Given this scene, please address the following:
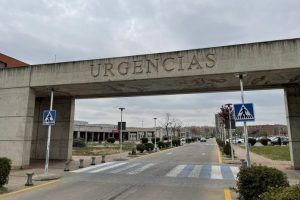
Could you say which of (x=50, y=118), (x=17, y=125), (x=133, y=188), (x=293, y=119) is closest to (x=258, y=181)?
(x=133, y=188)

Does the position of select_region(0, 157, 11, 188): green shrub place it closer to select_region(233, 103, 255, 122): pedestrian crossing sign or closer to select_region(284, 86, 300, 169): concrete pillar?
select_region(233, 103, 255, 122): pedestrian crossing sign

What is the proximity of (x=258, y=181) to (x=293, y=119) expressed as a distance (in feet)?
38.2

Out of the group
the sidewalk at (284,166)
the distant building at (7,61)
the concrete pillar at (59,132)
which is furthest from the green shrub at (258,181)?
the distant building at (7,61)

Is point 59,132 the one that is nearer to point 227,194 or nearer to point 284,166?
point 227,194

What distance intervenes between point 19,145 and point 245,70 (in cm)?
1413

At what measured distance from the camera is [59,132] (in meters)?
23.2

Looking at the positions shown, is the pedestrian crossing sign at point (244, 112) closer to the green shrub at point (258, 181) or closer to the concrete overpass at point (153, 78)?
the concrete overpass at point (153, 78)

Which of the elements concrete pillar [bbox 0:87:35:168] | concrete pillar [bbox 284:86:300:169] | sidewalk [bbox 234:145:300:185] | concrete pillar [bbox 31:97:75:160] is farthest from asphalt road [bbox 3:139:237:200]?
concrete pillar [bbox 31:97:75:160]

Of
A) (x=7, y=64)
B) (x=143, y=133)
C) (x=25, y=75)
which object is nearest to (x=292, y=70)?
(x=25, y=75)

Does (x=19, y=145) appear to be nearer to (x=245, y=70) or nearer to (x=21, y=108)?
(x=21, y=108)

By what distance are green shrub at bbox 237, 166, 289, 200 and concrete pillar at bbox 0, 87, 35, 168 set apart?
47.5ft

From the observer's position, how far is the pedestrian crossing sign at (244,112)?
38.1 ft

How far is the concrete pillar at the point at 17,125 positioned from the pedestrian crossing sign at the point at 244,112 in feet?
43.5

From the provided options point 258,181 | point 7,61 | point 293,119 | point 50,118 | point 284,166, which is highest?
point 7,61
